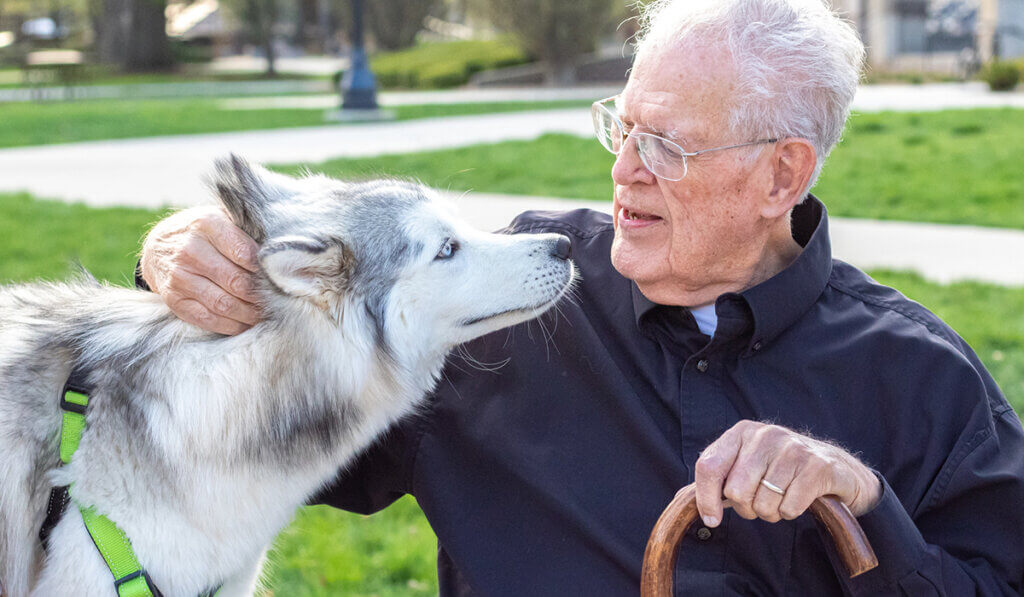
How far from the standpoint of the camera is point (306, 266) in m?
2.30

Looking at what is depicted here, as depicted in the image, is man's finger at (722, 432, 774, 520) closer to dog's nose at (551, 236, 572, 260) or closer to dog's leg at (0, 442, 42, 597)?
dog's nose at (551, 236, 572, 260)

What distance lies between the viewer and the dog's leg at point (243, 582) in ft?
7.84

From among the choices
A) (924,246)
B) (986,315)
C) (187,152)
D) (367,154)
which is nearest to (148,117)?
(187,152)

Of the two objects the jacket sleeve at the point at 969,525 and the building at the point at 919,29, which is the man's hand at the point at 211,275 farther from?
the building at the point at 919,29

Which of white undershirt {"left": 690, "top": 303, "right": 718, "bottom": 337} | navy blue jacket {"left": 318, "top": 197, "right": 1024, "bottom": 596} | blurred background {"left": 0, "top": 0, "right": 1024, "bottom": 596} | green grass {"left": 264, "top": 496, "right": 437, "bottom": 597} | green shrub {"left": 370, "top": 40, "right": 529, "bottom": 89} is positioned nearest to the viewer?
navy blue jacket {"left": 318, "top": 197, "right": 1024, "bottom": 596}

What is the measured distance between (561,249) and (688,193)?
360 mm

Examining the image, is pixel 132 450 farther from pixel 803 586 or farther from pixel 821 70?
pixel 821 70

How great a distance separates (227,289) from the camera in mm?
2289

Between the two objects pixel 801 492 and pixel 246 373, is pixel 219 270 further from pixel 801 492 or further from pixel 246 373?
pixel 801 492

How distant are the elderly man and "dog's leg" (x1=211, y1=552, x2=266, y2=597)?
27 cm

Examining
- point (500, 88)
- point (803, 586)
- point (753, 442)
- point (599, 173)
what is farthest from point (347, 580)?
point (500, 88)

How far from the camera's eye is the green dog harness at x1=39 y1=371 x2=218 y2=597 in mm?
2125

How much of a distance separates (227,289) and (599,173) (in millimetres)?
7926

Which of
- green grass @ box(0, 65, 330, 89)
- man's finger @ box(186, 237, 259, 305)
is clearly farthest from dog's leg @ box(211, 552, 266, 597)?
green grass @ box(0, 65, 330, 89)
